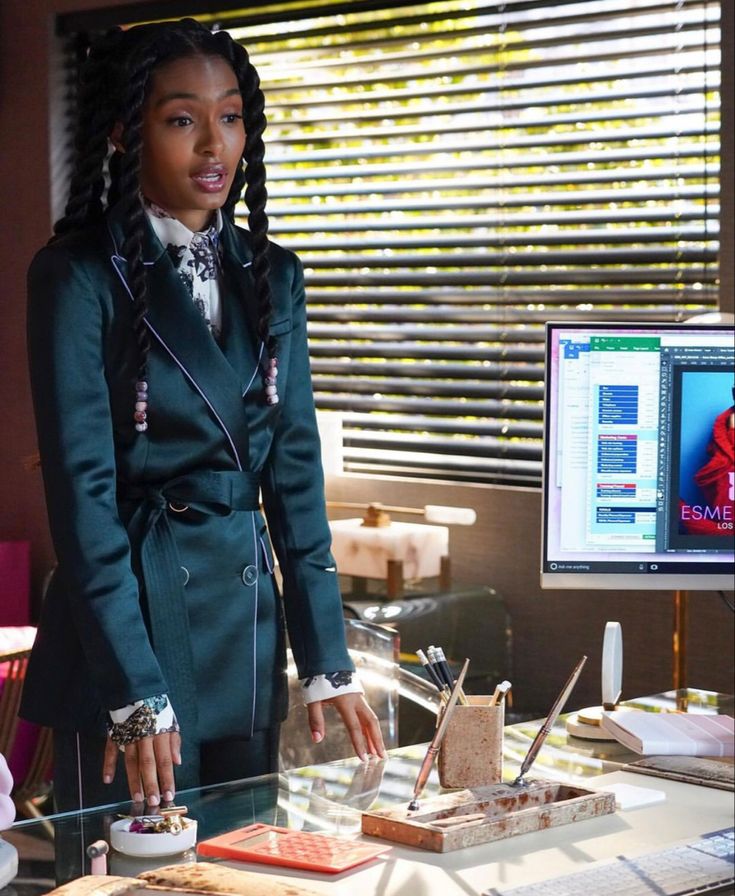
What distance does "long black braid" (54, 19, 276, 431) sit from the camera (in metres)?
1.65

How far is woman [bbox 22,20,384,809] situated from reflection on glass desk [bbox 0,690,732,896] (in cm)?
6

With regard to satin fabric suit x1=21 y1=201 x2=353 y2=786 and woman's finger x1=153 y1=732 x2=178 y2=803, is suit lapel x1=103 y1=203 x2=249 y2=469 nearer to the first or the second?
satin fabric suit x1=21 y1=201 x2=353 y2=786

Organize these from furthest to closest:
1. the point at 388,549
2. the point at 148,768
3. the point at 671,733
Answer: the point at 388,549 → the point at 671,733 → the point at 148,768

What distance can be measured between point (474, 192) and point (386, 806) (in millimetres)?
2747

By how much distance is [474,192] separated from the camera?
13.5 feet

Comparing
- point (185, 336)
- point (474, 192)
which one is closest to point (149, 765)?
point (185, 336)

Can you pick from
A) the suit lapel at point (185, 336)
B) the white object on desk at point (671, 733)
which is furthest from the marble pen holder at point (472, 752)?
the suit lapel at point (185, 336)

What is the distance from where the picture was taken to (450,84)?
4.12 meters

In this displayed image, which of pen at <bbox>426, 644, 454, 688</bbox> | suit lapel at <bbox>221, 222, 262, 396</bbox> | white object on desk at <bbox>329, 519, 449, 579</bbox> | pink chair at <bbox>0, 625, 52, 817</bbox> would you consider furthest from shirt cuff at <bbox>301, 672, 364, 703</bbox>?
pink chair at <bbox>0, 625, 52, 817</bbox>

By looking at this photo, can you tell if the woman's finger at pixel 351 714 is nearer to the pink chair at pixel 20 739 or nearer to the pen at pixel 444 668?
the pen at pixel 444 668

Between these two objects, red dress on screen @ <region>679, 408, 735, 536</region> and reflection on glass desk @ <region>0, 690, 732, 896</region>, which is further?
→ red dress on screen @ <region>679, 408, 735, 536</region>

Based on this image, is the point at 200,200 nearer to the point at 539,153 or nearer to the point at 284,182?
the point at 539,153

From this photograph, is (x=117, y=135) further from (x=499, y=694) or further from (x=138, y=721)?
(x=499, y=694)

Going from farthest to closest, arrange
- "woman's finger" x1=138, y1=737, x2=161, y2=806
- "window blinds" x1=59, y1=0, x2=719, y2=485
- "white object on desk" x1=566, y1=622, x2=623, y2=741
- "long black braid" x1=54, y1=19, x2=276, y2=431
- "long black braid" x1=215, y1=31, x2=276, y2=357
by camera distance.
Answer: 1. "window blinds" x1=59, y1=0, x2=719, y2=485
2. "white object on desk" x1=566, y1=622, x2=623, y2=741
3. "long black braid" x1=215, y1=31, x2=276, y2=357
4. "long black braid" x1=54, y1=19, x2=276, y2=431
5. "woman's finger" x1=138, y1=737, x2=161, y2=806
